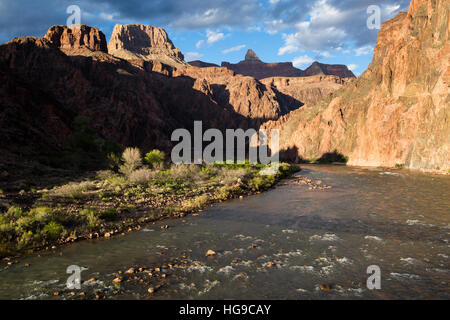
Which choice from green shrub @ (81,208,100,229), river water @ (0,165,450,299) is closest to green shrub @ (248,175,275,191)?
river water @ (0,165,450,299)

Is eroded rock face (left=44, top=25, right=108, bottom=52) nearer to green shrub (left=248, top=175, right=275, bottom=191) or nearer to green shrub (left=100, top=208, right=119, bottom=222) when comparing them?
green shrub (left=248, top=175, right=275, bottom=191)

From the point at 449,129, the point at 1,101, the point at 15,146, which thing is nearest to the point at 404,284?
the point at 15,146

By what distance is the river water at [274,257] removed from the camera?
8.10 meters

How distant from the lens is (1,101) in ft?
143

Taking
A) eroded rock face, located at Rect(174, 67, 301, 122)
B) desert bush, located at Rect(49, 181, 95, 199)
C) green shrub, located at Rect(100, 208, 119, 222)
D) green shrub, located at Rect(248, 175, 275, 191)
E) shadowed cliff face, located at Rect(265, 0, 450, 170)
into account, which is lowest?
green shrub, located at Rect(248, 175, 275, 191)

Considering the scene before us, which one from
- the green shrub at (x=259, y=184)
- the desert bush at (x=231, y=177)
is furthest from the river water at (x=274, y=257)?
the desert bush at (x=231, y=177)

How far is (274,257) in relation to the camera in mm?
10562

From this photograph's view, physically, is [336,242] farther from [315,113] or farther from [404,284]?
[315,113]

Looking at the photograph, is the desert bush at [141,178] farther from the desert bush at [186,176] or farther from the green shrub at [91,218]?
the green shrub at [91,218]

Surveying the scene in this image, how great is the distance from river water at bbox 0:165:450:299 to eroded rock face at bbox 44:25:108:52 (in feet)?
462

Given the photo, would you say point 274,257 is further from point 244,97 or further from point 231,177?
point 244,97

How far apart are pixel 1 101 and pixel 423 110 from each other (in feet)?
252

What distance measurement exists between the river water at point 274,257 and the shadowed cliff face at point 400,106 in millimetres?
40360

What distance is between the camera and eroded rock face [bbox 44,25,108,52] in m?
128
